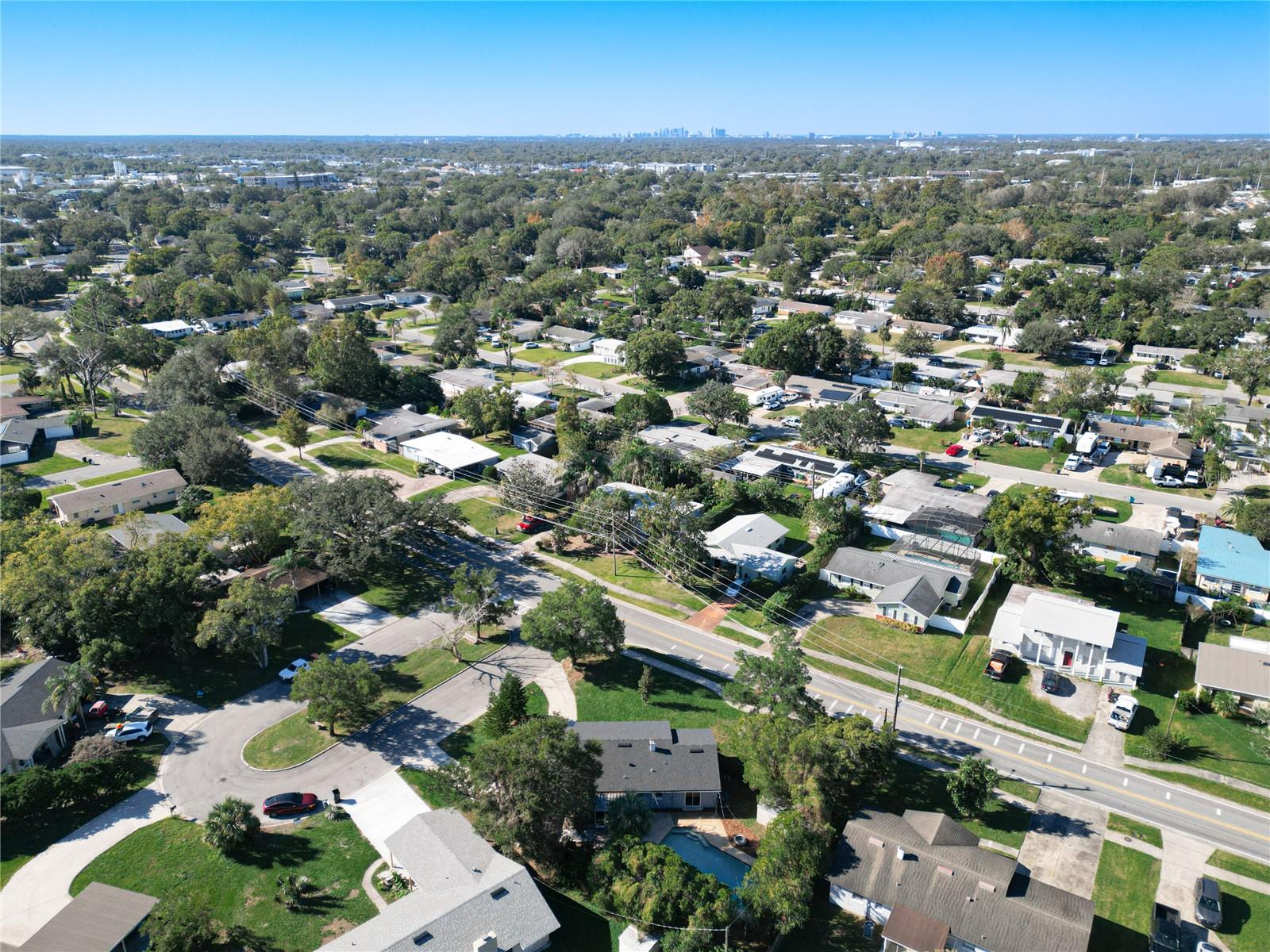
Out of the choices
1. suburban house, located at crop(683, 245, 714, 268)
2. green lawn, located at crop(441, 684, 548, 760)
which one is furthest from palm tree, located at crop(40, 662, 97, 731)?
suburban house, located at crop(683, 245, 714, 268)

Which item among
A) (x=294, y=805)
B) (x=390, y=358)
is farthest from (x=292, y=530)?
(x=390, y=358)

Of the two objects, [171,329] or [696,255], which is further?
[696,255]

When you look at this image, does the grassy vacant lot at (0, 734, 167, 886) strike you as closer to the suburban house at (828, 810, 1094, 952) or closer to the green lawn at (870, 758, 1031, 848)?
the suburban house at (828, 810, 1094, 952)

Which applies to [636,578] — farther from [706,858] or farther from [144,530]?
[144,530]

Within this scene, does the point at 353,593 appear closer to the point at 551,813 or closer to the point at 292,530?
the point at 292,530

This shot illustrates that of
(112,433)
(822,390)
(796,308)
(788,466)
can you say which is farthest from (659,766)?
(796,308)

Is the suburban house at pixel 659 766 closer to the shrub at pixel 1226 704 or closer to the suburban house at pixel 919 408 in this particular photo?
the shrub at pixel 1226 704
